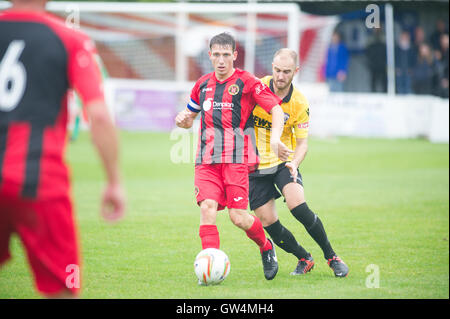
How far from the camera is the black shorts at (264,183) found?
21.4ft

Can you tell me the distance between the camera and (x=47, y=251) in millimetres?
3371

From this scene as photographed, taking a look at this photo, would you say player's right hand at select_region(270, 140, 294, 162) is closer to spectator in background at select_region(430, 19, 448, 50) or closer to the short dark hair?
the short dark hair

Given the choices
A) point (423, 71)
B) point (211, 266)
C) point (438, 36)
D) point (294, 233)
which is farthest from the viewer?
point (423, 71)

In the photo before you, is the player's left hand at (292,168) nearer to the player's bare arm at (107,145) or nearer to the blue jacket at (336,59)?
the player's bare arm at (107,145)

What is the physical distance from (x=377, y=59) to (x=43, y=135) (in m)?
21.4

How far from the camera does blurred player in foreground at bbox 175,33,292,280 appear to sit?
5.97 m

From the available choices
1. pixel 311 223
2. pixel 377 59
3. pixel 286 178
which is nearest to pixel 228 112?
pixel 286 178

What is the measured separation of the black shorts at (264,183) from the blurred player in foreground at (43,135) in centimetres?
324

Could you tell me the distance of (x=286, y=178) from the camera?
6438 millimetres

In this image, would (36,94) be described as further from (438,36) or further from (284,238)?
(438,36)

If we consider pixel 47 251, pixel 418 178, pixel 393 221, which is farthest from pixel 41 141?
pixel 418 178

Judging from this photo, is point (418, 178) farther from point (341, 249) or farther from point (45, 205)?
point (45, 205)

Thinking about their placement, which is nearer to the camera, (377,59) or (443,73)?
(443,73)
